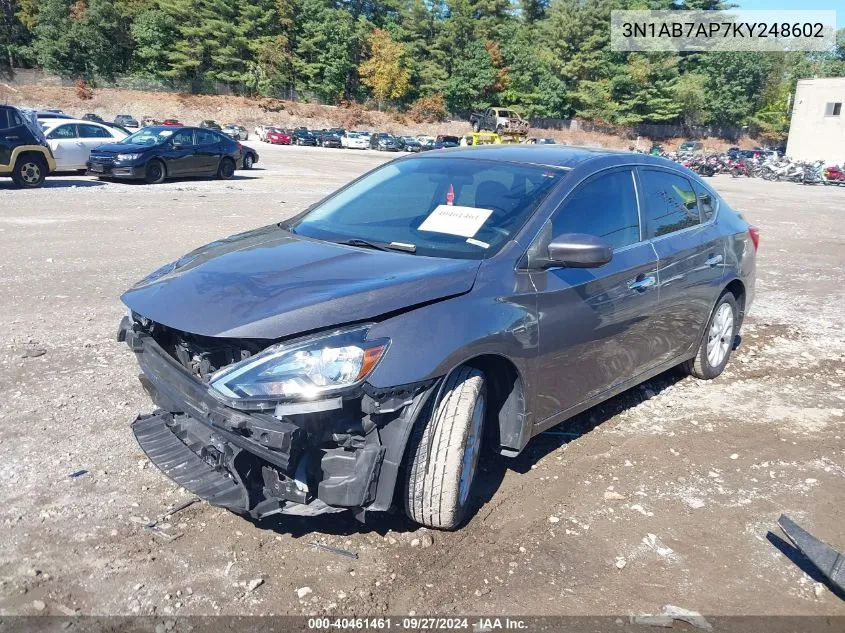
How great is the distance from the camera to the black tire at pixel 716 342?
5.32 m

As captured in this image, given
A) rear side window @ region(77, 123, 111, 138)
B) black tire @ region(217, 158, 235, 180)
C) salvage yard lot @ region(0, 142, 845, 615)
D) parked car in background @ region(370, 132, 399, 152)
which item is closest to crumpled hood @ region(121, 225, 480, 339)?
salvage yard lot @ region(0, 142, 845, 615)

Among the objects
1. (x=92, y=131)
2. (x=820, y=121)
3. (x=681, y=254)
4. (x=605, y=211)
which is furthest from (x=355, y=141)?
(x=605, y=211)

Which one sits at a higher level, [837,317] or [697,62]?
[697,62]

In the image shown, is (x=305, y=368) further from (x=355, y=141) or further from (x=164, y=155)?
(x=355, y=141)

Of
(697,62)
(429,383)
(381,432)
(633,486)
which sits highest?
(697,62)

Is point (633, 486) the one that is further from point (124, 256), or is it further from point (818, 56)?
point (818, 56)

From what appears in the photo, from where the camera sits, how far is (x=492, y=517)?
11.4 ft

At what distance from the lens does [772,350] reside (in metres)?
6.54

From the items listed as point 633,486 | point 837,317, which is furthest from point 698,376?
point 837,317

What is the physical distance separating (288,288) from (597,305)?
175 cm

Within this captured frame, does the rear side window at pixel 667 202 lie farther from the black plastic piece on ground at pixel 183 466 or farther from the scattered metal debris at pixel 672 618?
the black plastic piece on ground at pixel 183 466

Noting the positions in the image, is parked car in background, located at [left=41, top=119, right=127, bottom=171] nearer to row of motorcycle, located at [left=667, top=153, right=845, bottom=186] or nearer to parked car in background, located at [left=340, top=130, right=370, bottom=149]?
row of motorcycle, located at [left=667, top=153, right=845, bottom=186]

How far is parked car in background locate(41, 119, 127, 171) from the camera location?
18484mm

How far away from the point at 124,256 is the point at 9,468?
19.4 ft
